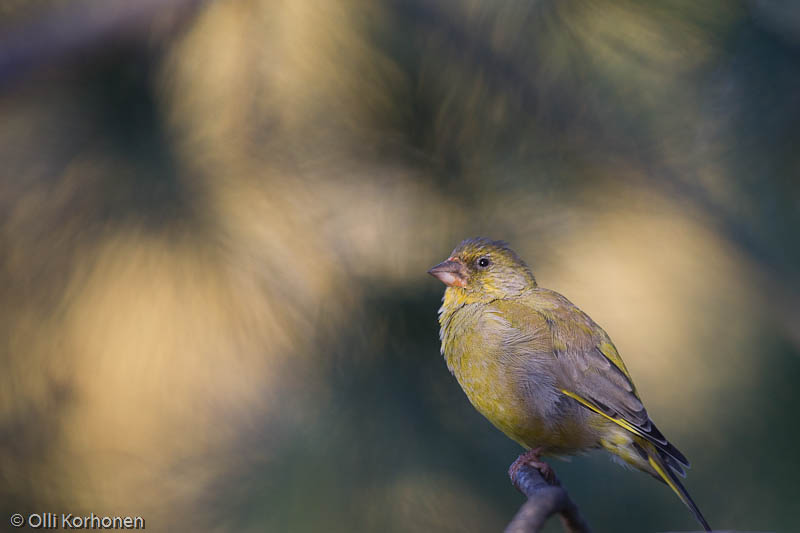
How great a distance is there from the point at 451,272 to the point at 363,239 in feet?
0.57

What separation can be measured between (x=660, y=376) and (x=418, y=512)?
47cm

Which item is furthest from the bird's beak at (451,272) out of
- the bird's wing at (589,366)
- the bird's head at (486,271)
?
the bird's wing at (589,366)

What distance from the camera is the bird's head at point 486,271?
125 cm

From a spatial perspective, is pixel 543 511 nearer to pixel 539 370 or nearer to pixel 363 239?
pixel 539 370

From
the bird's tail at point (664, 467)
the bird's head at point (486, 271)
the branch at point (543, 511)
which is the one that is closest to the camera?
the branch at point (543, 511)

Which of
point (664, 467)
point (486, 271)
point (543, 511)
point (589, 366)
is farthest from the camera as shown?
point (486, 271)

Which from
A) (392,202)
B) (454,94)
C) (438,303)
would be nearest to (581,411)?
(438,303)

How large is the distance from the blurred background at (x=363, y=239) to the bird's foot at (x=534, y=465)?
0.10 meters

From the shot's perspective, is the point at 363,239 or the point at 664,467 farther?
the point at 363,239

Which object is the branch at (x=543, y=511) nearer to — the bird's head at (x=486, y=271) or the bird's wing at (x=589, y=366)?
the bird's wing at (x=589, y=366)

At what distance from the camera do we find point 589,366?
124 cm

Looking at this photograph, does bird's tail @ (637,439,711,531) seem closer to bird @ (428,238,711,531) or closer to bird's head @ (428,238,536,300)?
bird @ (428,238,711,531)

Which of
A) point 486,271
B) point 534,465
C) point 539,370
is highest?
point 486,271

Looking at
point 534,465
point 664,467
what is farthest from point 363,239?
point 664,467
